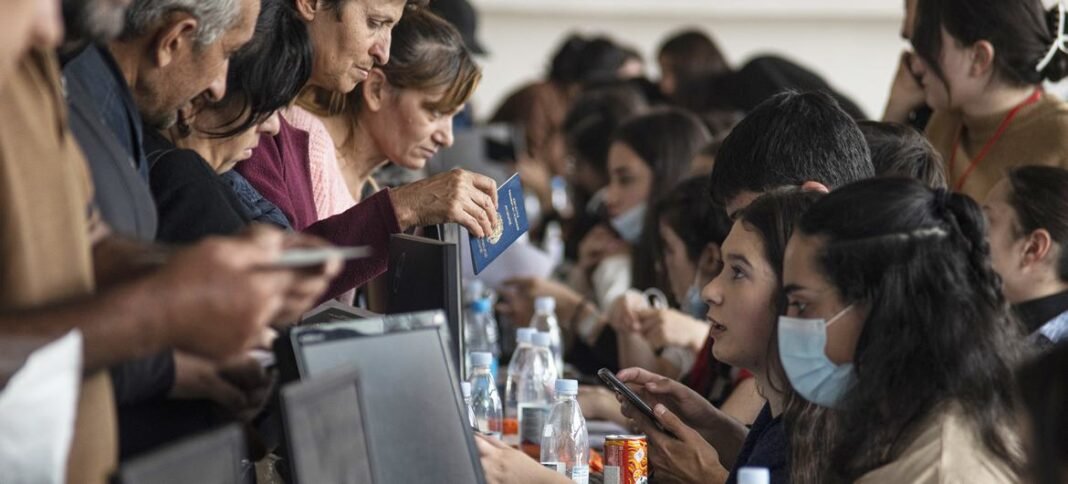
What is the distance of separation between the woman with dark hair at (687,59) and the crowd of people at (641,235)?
6.85 feet

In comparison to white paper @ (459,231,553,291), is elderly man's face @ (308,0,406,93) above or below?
above

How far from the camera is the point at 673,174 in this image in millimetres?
4496

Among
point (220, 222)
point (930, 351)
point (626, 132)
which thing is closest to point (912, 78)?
point (626, 132)

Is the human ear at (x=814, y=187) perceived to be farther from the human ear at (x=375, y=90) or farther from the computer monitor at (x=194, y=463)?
the computer monitor at (x=194, y=463)

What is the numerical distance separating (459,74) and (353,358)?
148cm

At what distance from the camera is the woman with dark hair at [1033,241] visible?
2.87m

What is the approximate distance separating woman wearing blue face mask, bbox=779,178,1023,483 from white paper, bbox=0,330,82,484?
39.0 inches

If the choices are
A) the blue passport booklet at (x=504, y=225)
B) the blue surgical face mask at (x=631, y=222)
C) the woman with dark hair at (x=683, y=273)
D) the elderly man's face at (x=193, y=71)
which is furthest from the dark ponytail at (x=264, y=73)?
the blue surgical face mask at (x=631, y=222)

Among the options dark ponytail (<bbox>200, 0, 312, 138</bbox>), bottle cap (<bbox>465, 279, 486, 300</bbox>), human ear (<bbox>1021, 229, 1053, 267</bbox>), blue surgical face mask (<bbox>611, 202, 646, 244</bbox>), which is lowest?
bottle cap (<bbox>465, 279, 486, 300</bbox>)

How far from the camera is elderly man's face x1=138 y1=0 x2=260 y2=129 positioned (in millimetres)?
1706

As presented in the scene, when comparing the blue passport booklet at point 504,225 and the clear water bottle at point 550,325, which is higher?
the blue passport booklet at point 504,225

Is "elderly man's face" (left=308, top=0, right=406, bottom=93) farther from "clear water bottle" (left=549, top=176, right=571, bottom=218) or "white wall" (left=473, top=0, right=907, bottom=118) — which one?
"white wall" (left=473, top=0, right=907, bottom=118)

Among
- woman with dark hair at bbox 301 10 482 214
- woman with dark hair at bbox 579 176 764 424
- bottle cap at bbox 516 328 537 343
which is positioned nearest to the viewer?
woman with dark hair at bbox 301 10 482 214

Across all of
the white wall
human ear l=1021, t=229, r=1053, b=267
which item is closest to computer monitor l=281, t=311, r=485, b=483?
human ear l=1021, t=229, r=1053, b=267
